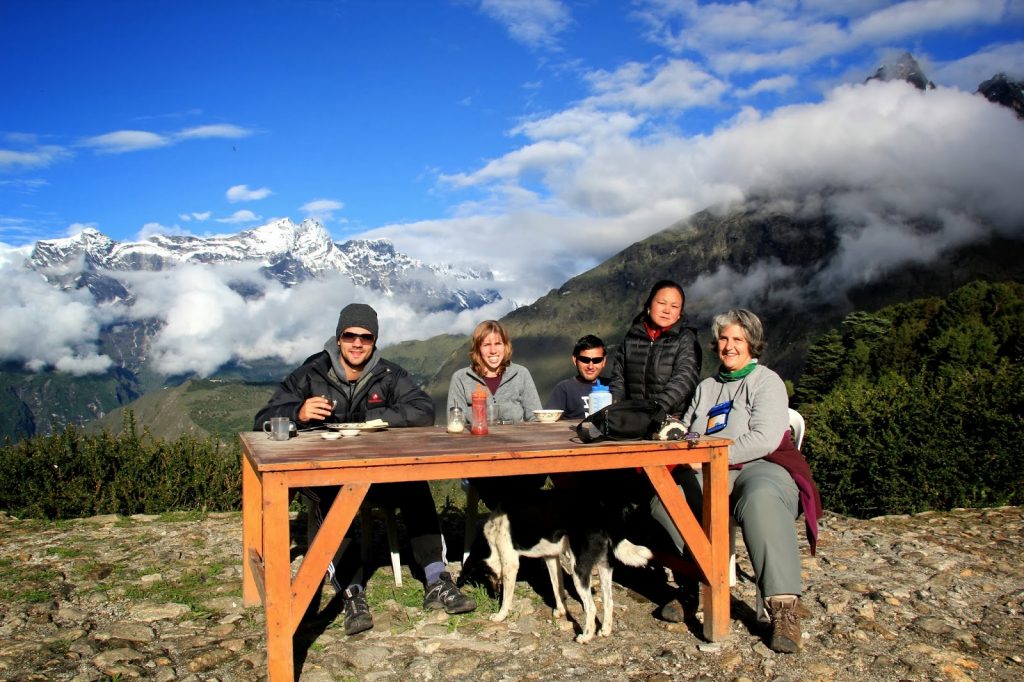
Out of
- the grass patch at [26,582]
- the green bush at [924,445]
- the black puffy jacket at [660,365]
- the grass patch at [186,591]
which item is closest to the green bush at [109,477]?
the grass patch at [26,582]

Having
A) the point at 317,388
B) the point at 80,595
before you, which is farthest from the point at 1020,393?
the point at 80,595

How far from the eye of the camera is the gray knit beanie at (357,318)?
5.87 m

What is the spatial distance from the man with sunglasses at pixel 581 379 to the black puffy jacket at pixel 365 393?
176 centimetres

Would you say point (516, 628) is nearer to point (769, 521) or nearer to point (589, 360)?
point (769, 521)

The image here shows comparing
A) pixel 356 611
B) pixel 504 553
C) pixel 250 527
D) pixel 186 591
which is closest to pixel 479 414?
pixel 504 553

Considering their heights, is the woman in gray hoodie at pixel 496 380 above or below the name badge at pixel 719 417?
above

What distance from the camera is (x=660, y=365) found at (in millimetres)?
6383

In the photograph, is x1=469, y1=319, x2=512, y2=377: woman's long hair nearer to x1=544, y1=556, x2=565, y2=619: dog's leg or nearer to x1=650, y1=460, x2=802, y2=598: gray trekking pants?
x1=544, y1=556, x2=565, y2=619: dog's leg

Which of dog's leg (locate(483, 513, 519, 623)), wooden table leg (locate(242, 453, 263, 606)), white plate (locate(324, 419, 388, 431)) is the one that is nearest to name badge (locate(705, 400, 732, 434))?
dog's leg (locate(483, 513, 519, 623))

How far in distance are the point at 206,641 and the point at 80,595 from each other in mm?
1534

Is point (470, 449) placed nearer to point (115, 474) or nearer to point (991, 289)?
point (115, 474)

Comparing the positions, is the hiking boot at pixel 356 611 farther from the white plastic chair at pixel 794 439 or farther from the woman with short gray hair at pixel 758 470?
the white plastic chair at pixel 794 439

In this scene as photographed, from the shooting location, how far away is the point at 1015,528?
729cm

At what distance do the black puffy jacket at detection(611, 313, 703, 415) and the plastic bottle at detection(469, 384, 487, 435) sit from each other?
4.95ft
